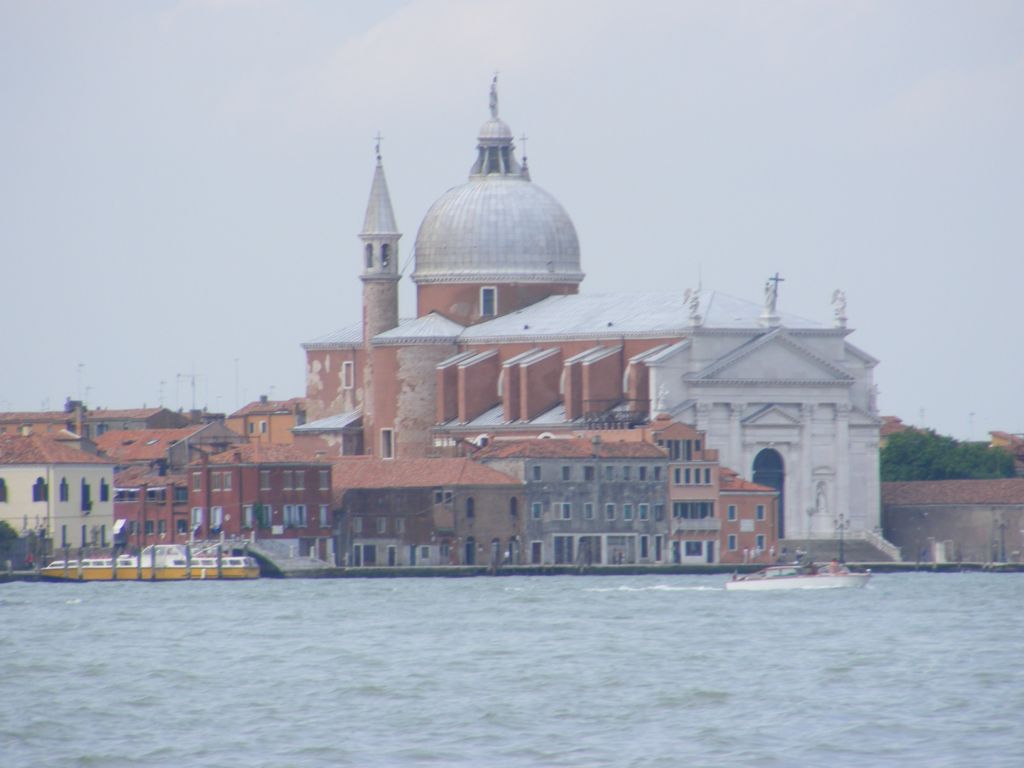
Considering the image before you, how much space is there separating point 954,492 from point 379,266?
14752mm

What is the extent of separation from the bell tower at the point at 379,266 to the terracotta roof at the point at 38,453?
13352mm

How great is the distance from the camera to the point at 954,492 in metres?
74.6

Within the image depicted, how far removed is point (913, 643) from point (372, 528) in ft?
77.9

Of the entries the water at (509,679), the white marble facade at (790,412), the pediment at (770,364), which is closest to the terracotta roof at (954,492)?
the white marble facade at (790,412)

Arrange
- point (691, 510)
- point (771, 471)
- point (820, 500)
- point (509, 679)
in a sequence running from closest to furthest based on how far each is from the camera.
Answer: point (509, 679), point (691, 510), point (771, 471), point (820, 500)

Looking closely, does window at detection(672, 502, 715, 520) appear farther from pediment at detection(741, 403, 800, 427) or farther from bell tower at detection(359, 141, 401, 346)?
bell tower at detection(359, 141, 401, 346)

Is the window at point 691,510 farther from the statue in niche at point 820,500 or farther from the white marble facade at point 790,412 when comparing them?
the statue in niche at point 820,500

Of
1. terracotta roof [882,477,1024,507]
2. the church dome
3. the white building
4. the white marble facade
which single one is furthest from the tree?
the white building

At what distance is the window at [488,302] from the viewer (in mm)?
80625

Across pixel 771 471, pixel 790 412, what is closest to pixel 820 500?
pixel 771 471

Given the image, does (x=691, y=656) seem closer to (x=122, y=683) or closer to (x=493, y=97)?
(x=122, y=683)

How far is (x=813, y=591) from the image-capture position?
5994 centimetres

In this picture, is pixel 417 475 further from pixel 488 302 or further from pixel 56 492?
pixel 488 302

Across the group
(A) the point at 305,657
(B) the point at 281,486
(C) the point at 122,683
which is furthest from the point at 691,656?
(B) the point at 281,486
